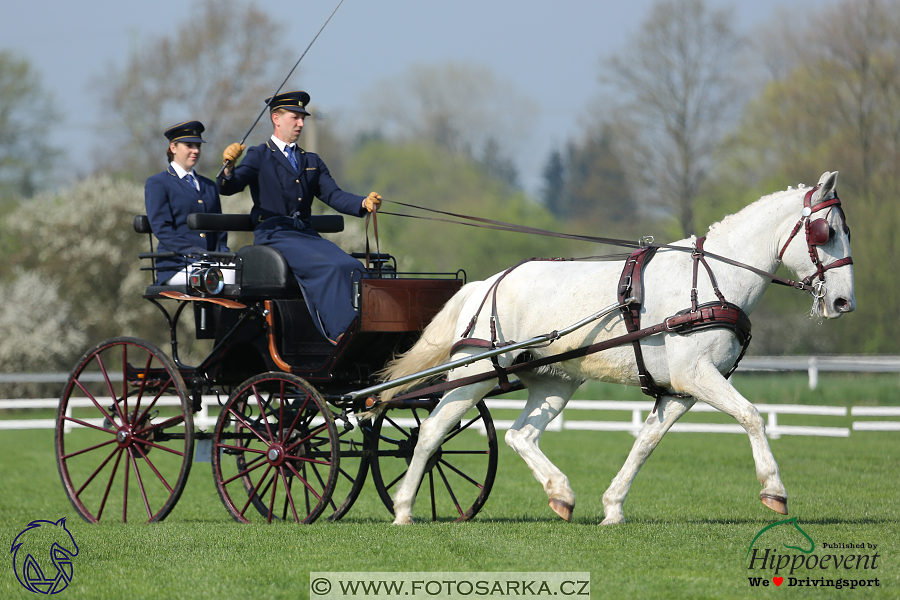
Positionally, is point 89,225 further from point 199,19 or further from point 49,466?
point 49,466

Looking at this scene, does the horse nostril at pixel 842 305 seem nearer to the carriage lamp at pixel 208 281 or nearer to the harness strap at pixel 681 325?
the harness strap at pixel 681 325

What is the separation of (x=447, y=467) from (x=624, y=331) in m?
4.38

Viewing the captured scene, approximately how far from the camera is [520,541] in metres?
5.62

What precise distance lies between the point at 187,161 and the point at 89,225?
17.0 m

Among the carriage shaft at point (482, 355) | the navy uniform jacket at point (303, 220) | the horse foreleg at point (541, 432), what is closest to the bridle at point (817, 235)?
the carriage shaft at point (482, 355)

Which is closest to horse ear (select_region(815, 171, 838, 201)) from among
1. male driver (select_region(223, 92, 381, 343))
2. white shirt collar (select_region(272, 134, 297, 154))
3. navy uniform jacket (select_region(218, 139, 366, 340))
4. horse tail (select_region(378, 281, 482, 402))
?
horse tail (select_region(378, 281, 482, 402))

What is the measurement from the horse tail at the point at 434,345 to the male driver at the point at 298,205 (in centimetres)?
47

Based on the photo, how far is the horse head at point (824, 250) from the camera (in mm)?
5883

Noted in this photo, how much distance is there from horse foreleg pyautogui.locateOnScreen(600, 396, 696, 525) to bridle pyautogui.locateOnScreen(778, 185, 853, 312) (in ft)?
3.53

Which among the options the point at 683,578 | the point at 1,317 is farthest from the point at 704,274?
the point at 1,317

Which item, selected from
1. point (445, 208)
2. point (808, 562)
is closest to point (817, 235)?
point (808, 562)

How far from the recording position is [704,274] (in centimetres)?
614

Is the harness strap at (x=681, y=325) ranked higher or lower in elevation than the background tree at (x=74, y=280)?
higher

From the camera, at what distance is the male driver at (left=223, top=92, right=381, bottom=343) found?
685 cm
